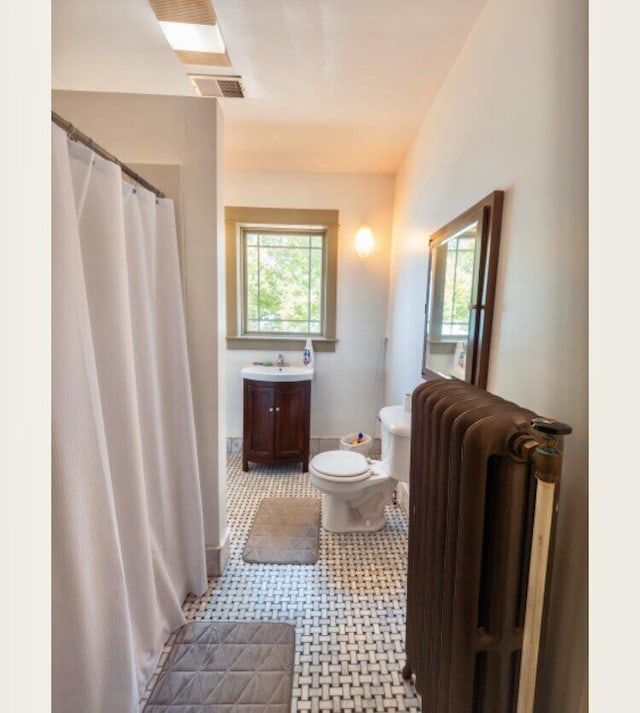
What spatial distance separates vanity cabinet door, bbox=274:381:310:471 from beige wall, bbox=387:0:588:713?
1.76 metres

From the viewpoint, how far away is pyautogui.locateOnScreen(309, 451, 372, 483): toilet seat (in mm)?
1935

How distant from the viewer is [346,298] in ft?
10.1

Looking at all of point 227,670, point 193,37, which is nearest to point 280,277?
point 193,37

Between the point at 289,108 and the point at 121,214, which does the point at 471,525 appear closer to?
the point at 121,214

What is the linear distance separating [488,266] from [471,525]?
85cm

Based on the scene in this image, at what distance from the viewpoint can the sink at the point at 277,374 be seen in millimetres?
2709

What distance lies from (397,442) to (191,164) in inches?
65.5

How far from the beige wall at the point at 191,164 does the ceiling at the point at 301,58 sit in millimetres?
276

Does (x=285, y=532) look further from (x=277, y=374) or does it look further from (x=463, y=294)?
(x=463, y=294)

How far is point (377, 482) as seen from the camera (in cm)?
201

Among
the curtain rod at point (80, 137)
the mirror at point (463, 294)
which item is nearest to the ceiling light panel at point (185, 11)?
the curtain rod at point (80, 137)

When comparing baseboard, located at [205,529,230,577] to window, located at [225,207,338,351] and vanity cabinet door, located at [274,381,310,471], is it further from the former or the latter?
window, located at [225,207,338,351]

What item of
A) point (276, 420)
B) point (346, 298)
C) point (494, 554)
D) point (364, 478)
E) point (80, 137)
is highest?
point (80, 137)
